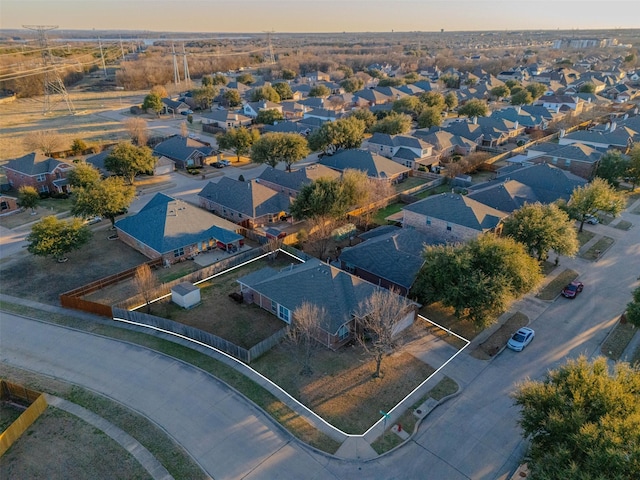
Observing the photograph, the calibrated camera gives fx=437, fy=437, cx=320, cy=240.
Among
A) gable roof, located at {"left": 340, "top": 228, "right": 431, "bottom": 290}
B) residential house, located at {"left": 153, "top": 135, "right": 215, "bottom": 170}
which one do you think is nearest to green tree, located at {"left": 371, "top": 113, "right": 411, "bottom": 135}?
residential house, located at {"left": 153, "top": 135, "right": 215, "bottom": 170}

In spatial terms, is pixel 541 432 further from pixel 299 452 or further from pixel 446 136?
pixel 446 136

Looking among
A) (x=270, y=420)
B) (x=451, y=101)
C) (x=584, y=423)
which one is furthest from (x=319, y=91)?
(x=584, y=423)

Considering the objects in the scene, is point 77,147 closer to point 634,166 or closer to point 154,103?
point 154,103

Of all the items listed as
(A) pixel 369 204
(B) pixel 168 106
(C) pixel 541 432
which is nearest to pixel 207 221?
(A) pixel 369 204

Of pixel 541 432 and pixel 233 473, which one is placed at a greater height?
pixel 541 432

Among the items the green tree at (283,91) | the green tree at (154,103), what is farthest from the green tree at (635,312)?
the green tree at (283,91)

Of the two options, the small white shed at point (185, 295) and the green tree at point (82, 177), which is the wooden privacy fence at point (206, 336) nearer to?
the small white shed at point (185, 295)
